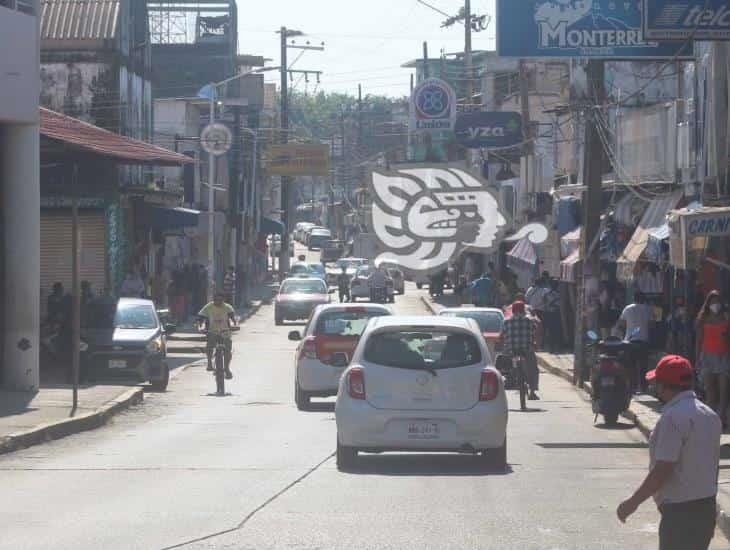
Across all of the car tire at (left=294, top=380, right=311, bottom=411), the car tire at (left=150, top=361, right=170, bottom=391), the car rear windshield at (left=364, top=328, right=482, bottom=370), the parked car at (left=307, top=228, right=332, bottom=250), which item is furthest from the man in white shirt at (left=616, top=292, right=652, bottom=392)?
the parked car at (left=307, top=228, right=332, bottom=250)

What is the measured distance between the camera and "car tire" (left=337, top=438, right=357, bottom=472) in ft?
51.7

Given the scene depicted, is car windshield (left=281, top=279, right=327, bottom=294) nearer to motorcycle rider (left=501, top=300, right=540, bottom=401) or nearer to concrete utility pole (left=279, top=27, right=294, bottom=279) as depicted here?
concrete utility pole (left=279, top=27, right=294, bottom=279)

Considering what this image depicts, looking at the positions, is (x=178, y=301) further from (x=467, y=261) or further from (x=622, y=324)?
(x=622, y=324)

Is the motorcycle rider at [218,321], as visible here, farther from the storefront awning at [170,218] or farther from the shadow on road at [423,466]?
the storefront awning at [170,218]

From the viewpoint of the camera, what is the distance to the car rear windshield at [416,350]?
15.8m

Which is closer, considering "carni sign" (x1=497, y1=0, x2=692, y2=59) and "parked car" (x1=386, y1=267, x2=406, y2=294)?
"carni sign" (x1=497, y1=0, x2=692, y2=59)

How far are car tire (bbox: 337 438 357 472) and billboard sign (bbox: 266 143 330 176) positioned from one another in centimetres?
6715

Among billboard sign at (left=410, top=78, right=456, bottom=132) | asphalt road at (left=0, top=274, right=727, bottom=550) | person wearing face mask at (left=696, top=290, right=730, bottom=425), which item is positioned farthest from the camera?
billboard sign at (left=410, top=78, right=456, bottom=132)

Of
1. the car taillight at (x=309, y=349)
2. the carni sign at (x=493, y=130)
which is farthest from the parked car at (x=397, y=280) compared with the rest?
the car taillight at (x=309, y=349)

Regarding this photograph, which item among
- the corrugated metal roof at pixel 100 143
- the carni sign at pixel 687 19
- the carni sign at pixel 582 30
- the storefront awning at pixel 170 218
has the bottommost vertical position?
the storefront awning at pixel 170 218

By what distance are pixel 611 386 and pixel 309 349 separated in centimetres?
507

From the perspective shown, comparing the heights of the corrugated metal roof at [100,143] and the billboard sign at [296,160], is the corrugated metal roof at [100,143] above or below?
below

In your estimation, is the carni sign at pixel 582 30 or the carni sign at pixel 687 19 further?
the carni sign at pixel 582 30

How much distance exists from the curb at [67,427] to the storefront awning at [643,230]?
9445mm
